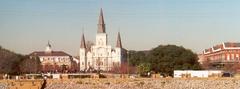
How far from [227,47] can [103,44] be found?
25413 millimetres

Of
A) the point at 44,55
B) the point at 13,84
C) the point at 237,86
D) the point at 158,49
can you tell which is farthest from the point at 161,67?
the point at 44,55

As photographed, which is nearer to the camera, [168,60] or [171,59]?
[168,60]

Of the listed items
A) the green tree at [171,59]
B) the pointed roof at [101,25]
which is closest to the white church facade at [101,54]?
the pointed roof at [101,25]


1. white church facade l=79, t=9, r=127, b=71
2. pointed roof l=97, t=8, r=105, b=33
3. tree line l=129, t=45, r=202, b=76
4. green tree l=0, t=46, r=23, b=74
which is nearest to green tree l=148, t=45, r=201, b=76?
tree line l=129, t=45, r=202, b=76

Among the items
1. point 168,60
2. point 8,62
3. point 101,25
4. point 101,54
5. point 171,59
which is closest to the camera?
point 168,60

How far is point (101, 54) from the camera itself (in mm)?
106938

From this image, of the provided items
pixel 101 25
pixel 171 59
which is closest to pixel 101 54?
pixel 101 25

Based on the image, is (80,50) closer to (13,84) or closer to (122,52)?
(122,52)

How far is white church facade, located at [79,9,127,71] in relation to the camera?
10394 cm

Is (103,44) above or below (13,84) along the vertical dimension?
above

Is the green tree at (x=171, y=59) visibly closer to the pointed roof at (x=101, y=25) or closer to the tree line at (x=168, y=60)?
the tree line at (x=168, y=60)

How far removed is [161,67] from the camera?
5450cm

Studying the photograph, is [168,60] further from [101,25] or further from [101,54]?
[101,54]

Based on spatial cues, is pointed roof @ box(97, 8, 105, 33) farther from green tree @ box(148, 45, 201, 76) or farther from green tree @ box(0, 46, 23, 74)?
green tree @ box(148, 45, 201, 76)
